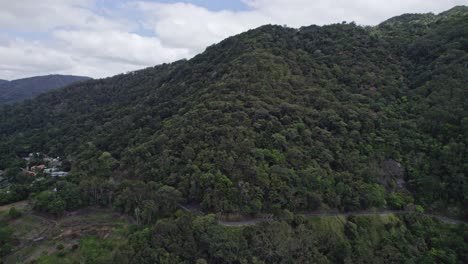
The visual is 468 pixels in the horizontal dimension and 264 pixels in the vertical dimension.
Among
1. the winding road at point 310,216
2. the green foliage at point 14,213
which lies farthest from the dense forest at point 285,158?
the green foliage at point 14,213

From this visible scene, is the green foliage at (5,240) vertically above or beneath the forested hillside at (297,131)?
beneath

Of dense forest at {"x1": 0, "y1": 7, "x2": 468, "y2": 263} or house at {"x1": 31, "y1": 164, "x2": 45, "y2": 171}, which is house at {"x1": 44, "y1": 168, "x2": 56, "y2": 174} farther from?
dense forest at {"x1": 0, "y1": 7, "x2": 468, "y2": 263}

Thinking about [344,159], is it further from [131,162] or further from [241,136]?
[131,162]

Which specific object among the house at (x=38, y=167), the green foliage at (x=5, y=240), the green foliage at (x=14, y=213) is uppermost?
the house at (x=38, y=167)

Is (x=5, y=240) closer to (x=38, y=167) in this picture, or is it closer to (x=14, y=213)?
(x=14, y=213)

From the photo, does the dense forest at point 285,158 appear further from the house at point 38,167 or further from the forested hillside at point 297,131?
the house at point 38,167

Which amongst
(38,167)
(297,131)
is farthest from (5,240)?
(297,131)
